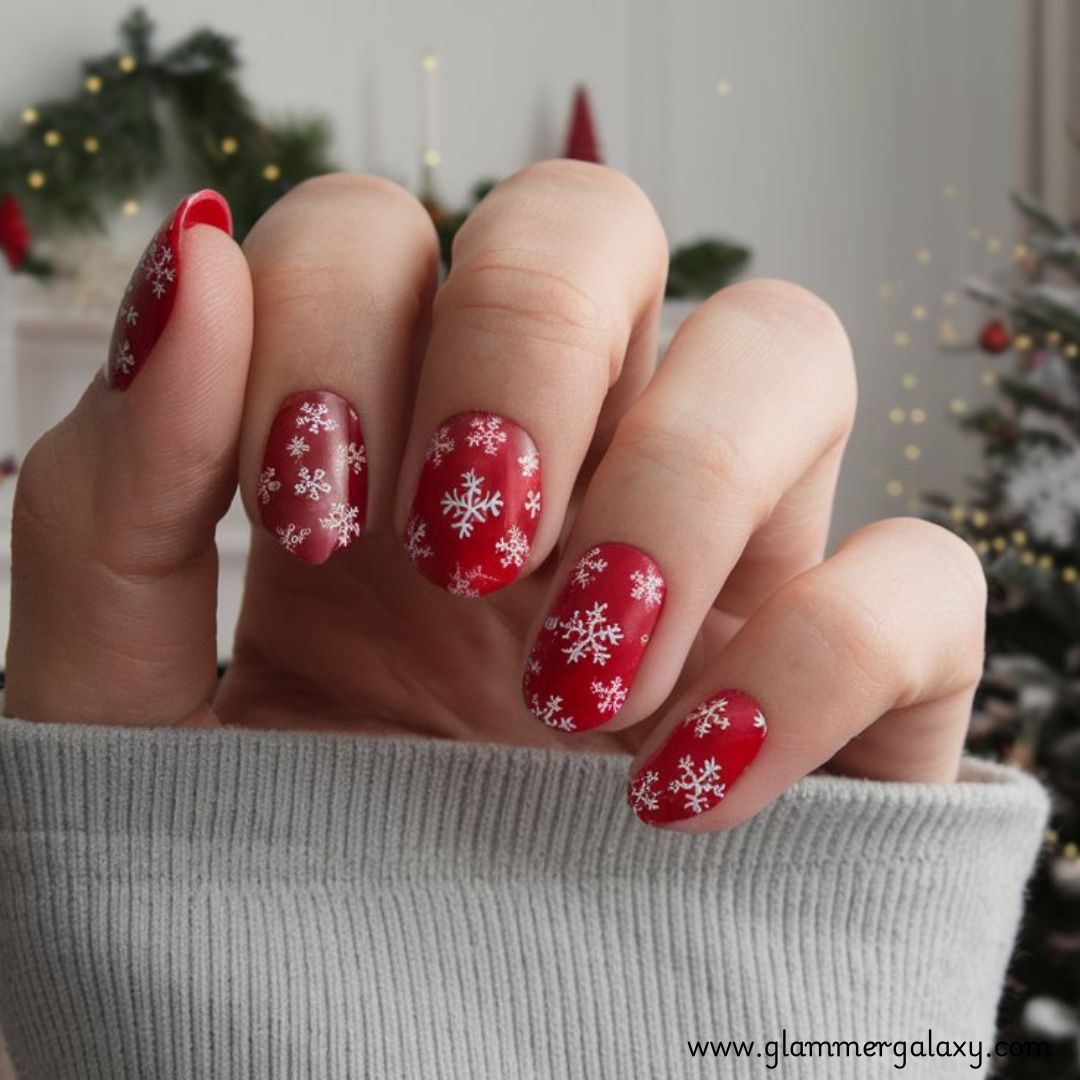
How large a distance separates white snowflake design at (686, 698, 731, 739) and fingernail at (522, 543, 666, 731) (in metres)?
0.02

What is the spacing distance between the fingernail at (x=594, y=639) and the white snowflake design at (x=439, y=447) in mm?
50

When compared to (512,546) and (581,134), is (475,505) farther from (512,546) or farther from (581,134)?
(581,134)

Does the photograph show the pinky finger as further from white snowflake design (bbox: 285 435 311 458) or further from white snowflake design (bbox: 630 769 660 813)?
white snowflake design (bbox: 285 435 311 458)

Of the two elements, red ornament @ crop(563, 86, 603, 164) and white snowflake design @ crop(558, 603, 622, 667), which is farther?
red ornament @ crop(563, 86, 603, 164)

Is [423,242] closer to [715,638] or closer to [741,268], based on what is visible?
[715,638]

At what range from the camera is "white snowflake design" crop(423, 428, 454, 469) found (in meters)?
0.36

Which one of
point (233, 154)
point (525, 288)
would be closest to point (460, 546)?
point (525, 288)

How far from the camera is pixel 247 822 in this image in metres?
0.41

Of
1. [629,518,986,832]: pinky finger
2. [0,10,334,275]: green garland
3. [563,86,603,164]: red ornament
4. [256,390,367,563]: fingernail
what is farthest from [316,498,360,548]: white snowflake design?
[563,86,603,164]: red ornament

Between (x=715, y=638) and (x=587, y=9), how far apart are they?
109 inches

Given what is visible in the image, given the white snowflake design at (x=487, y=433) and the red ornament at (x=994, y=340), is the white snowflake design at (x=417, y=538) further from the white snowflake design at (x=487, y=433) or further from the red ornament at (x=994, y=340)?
the red ornament at (x=994, y=340)

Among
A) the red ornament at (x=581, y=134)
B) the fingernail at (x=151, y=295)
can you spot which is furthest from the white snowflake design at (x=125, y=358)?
the red ornament at (x=581, y=134)

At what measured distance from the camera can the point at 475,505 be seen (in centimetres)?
36

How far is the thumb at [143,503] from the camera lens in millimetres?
345
